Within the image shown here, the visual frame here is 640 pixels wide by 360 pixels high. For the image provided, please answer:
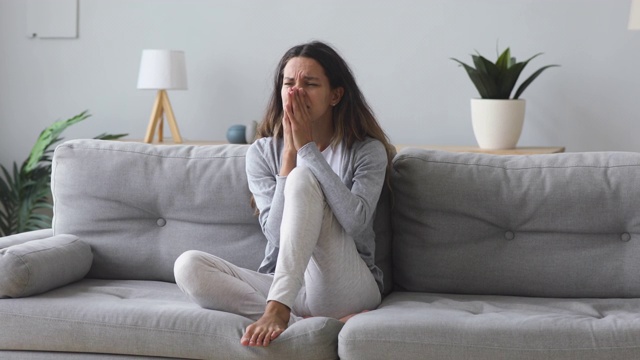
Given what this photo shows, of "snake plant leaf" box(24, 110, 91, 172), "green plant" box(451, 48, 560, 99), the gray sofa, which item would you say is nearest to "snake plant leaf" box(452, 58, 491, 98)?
"green plant" box(451, 48, 560, 99)

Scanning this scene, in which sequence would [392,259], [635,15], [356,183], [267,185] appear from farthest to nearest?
[635,15] < [392,259] < [267,185] < [356,183]

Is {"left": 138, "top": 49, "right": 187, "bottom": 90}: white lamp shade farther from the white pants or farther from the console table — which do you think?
the white pants

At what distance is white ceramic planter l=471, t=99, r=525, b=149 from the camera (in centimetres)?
402

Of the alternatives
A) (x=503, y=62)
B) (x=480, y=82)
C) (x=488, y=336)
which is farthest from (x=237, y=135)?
(x=488, y=336)

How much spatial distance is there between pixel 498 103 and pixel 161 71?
5.45ft

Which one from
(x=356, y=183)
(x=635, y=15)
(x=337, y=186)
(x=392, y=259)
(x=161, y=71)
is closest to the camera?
(x=337, y=186)

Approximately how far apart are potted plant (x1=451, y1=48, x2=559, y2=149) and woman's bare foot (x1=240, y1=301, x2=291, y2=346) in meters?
2.06

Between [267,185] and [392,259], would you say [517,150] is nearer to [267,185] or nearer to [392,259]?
[392,259]

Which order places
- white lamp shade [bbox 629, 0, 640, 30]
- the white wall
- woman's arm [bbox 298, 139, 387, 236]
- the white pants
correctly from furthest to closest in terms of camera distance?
the white wall, white lamp shade [bbox 629, 0, 640, 30], woman's arm [bbox 298, 139, 387, 236], the white pants

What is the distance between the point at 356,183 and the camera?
8.28ft

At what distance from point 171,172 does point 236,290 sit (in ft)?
2.07

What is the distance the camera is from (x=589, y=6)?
4.29 m

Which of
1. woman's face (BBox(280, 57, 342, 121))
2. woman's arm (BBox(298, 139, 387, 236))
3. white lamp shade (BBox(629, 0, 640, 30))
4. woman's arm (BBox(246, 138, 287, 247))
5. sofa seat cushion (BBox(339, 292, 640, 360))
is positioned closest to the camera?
sofa seat cushion (BBox(339, 292, 640, 360))

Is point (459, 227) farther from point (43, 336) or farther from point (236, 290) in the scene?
point (43, 336)
